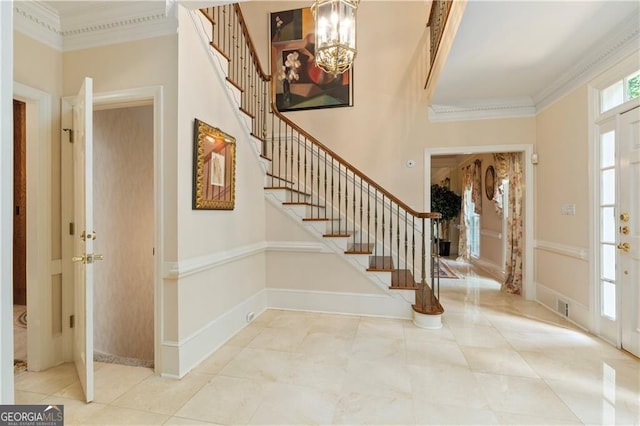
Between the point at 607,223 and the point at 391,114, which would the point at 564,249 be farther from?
the point at 391,114

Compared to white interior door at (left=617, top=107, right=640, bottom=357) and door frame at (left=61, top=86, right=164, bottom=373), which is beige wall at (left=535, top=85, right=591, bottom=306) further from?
door frame at (left=61, top=86, right=164, bottom=373)

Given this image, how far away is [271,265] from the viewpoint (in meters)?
3.78

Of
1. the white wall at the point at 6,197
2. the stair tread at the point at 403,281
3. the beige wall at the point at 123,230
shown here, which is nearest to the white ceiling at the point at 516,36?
the beige wall at the point at 123,230

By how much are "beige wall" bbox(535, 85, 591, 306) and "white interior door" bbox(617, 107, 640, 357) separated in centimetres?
40

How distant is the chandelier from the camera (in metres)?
2.14

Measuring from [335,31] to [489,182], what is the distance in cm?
546

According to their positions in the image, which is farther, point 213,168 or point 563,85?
point 563,85

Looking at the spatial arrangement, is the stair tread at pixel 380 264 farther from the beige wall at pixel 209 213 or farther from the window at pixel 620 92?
the window at pixel 620 92

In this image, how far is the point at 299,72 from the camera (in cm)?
→ 482

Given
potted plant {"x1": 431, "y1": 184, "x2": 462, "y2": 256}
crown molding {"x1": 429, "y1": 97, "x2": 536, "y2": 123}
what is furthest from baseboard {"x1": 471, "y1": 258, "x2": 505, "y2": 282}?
crown molding {"x1": 429, "y1": 97, "x2": 536, "y2": 123}

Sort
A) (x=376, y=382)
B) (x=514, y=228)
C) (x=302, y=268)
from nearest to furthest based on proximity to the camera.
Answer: (x=376, y=382) → (x=302, y=268) → (x=514, y=228)

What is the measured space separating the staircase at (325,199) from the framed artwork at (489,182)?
256cm

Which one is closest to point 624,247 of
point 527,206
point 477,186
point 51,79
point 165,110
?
point 527,206

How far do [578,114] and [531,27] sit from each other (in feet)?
4.40
